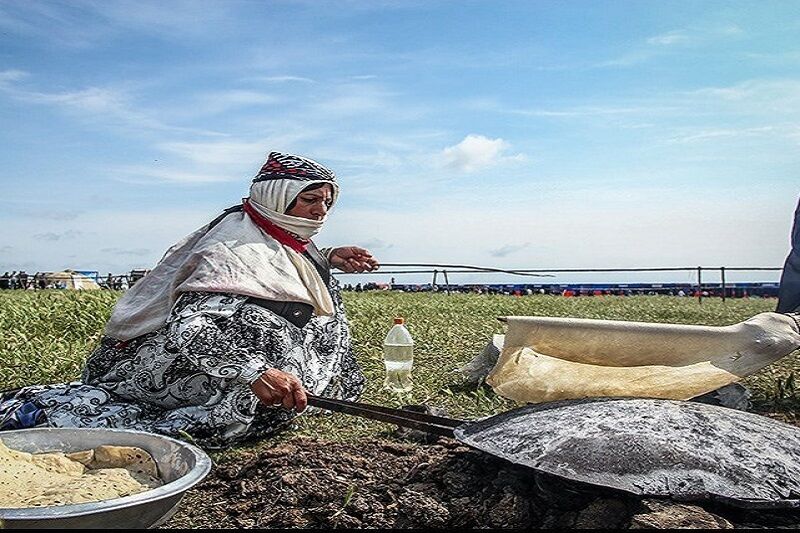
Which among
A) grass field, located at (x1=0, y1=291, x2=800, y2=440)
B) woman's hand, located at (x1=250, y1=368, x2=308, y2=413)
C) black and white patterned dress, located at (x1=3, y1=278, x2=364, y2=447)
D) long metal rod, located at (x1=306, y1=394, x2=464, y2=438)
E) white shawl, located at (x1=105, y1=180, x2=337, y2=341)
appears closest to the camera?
long metal rod, located at (x1=306, y1=394, x2=464, y2=438)

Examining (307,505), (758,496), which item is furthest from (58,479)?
(758,496)

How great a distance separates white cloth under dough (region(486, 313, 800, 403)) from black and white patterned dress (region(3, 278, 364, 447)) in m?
1.18

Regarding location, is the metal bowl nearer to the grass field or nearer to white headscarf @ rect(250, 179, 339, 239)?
the grass field

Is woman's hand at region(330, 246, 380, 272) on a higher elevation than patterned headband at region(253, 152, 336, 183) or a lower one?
lower

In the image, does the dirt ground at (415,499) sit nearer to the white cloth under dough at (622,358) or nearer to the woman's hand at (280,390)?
the woman's hand at (280,390)

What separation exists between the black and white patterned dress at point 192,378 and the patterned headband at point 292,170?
27.7 inches

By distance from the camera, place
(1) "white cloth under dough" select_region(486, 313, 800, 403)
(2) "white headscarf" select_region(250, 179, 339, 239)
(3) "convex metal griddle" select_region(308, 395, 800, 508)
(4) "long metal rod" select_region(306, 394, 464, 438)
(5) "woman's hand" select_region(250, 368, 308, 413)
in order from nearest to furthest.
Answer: (3) "convex metal griddle" select_region(308, 395, 800, 508) → (4) "long metal rod" select_region(306, 394, 464, 438) → (1) "white cloth under dough" select_region(486, 313, 800, 403) → (5) "woman's hand" select_region(250, 368, 308, 413) → (2) "white headscarf" select_region(250, 179, 339, 239)

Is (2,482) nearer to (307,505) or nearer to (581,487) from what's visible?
(307,505)

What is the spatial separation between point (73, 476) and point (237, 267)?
4.58ft

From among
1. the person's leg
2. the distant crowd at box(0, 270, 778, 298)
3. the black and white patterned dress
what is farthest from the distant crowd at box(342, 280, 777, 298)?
the black and white patterned dress

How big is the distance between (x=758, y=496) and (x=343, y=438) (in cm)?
208

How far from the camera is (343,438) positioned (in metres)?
3.83

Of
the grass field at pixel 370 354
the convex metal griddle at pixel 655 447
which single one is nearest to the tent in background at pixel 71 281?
the grass field at pixel 370 354

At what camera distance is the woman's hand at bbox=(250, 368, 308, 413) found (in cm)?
320
